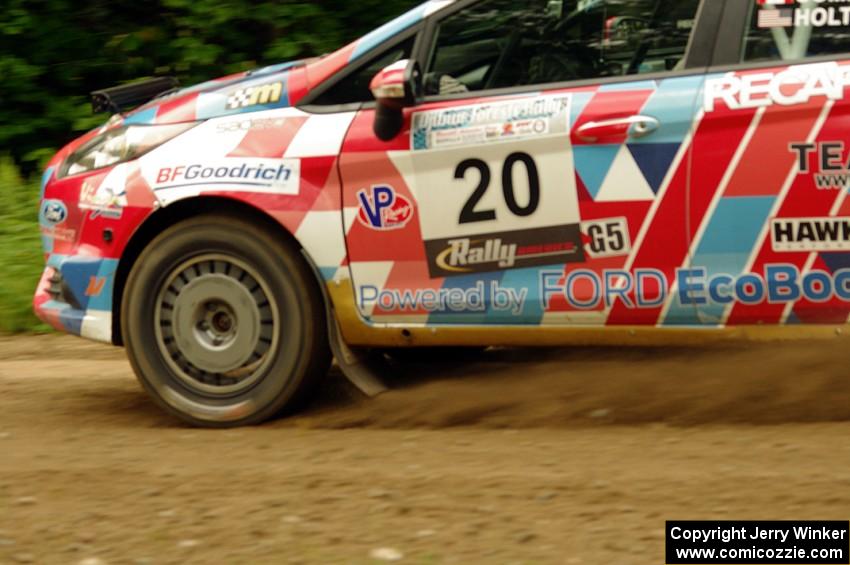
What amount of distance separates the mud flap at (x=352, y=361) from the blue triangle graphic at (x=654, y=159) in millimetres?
1311

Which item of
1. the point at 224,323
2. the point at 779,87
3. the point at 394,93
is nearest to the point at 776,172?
the point at 779,87

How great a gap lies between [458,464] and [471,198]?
99cm

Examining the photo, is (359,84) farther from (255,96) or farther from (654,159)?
(654,159)

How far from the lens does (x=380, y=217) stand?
541 cm

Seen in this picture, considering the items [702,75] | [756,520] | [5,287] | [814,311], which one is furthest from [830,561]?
[5,287]

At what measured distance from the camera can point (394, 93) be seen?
5188 millimetres

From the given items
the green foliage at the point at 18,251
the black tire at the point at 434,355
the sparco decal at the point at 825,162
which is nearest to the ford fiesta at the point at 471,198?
the sparco decal at the point at 825,162

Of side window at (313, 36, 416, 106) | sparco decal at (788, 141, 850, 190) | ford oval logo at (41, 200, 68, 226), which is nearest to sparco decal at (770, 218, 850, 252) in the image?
sparco decal at (788, 141, 850, 190)

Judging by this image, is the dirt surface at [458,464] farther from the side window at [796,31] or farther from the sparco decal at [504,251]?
the side window at [796,31]

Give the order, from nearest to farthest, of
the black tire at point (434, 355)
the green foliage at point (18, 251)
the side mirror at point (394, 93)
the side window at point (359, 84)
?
the side mirror at point (394, 93) → the side window at point (359, 84) → the black tire at point (434, 355) → the green foliage at point (18, 251)

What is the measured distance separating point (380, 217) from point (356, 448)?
2.86ft

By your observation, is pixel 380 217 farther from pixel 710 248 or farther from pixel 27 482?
pixel 27 482

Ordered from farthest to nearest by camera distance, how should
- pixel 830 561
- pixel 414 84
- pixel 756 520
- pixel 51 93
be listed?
pixel 51 93, pixel 414 84, pixel 756 520, pixel 830 561

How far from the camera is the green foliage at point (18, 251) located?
805 cm
